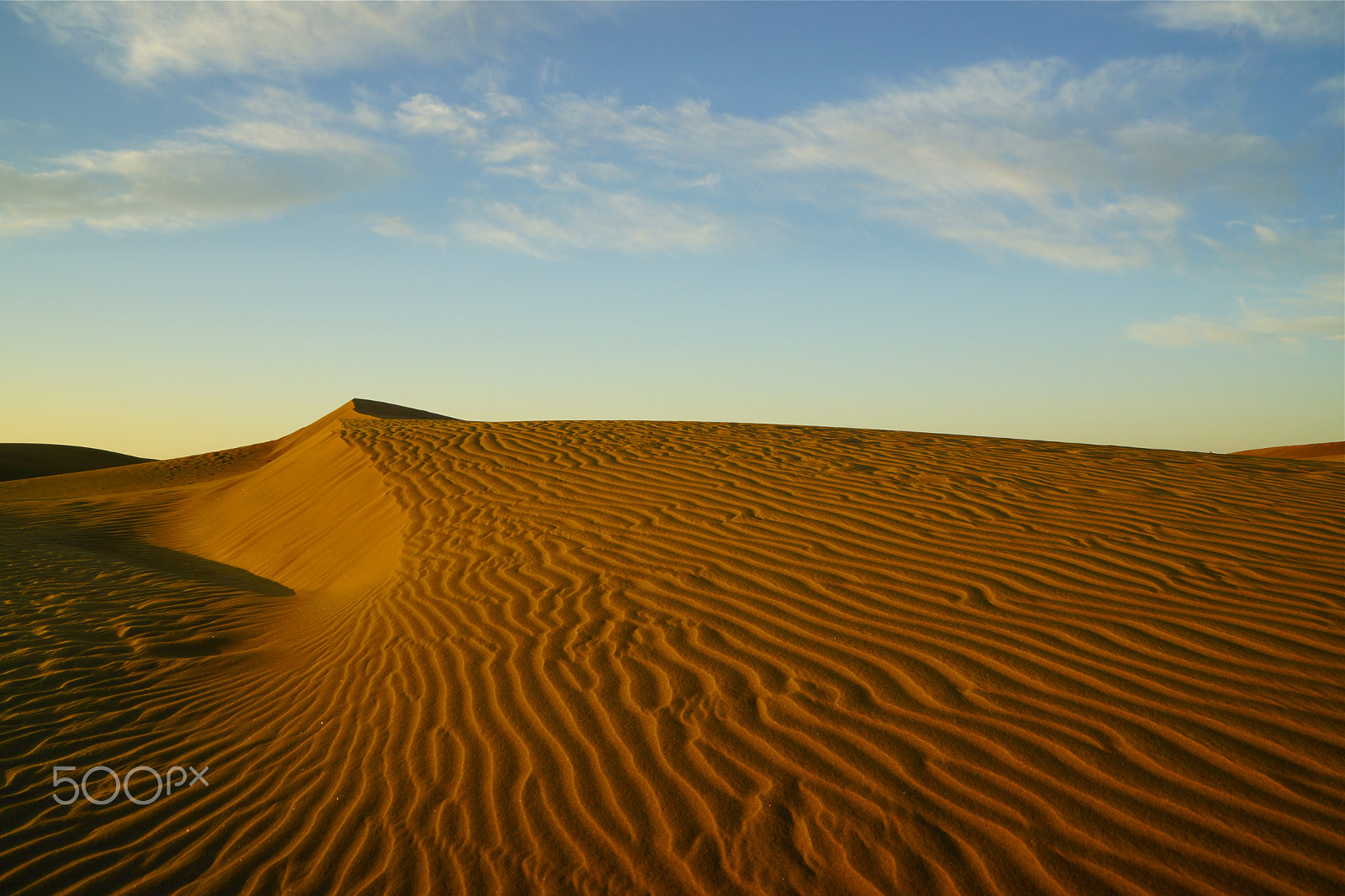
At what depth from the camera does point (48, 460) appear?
27516 mm

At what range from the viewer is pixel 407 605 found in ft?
20.0

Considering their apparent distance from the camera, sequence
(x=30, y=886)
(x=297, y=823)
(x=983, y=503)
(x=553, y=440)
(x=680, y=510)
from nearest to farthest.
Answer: (x=30, y=886) → (x=297, y=823) → (x=983, y=503) → (x=680, y=510) → (x=553, y=440)

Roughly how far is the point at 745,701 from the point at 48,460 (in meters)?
32.7

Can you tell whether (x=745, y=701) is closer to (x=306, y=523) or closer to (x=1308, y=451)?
(x=306, y=523)

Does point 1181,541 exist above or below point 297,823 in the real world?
above

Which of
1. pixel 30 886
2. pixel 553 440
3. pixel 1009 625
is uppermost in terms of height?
pixel 553 440

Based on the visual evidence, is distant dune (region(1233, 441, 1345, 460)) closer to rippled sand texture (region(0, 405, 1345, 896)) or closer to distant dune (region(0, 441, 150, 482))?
rippled sand texture (region(0, 405, 1345, 896))

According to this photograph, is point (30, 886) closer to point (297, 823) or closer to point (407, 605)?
point (297, 823)

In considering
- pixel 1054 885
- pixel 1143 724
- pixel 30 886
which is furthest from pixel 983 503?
pixel 30 886

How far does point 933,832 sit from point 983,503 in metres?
4.37

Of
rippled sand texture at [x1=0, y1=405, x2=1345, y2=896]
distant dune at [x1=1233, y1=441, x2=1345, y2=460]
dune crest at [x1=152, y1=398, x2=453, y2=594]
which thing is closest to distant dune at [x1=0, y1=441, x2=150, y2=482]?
dune crest at [x1=152, y1=398, x2=453, y2=594]

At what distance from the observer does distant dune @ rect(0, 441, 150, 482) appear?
2541 centimetres

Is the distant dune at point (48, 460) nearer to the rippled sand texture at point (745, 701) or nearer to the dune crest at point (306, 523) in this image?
the dune crest at point (306, 523)

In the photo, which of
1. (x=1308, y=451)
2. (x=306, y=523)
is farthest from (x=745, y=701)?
(x=1308, y=451)
